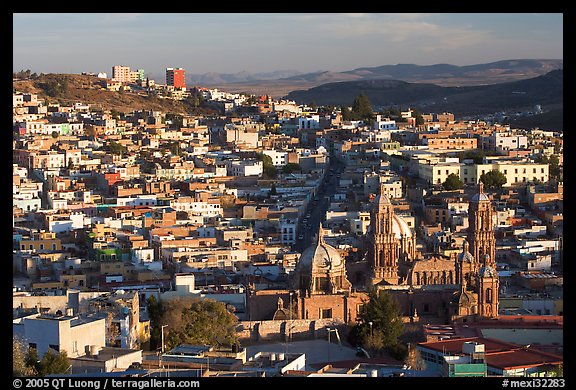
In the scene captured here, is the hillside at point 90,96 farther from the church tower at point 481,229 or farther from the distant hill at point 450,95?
the church tower at point 481,229

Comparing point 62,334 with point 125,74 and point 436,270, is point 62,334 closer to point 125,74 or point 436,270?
point 436,270

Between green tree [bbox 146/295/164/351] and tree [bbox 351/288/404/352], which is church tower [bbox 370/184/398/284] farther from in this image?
green tree [bbox 146/295/164/351]

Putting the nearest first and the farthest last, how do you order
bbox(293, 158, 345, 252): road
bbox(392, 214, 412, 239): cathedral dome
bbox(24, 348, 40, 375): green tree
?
bbox(24, 348, 40, 375): green tree < bbox(392, 214, 412, 239): cathedral dome < bbox(293, 158, 345, 252): road

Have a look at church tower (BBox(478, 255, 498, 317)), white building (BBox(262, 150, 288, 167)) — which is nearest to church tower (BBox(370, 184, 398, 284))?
church tower (BBox(478, 255, 498, 317))

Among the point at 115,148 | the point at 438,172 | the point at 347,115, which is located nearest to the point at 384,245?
the point at 438,172

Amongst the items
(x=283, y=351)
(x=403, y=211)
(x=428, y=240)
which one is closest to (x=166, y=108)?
(x=403, y=211)
